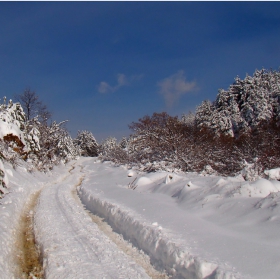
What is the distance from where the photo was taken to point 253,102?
4238 cm

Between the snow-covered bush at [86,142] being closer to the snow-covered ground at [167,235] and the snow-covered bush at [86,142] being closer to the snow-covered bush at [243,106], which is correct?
the snow-covered bush at [243,106]

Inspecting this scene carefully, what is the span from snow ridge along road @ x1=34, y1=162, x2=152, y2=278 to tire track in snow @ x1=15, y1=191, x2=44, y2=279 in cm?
18

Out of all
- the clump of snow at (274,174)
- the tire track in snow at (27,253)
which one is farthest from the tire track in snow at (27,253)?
the clump of snow at (274,174)

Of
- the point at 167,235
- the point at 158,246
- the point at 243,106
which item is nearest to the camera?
the point at 158,246

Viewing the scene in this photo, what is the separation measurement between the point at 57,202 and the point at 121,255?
24.7 feet

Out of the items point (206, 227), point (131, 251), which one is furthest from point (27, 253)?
point (206, 227)

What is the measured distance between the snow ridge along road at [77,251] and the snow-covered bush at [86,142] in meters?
75.0

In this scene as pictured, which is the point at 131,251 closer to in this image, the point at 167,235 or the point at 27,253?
the point at 167,235

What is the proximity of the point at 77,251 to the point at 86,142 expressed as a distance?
264 ft

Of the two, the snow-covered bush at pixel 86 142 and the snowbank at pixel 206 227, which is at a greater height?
the snow-covered bush at pixel 86 142

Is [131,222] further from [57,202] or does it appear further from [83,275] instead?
[57,202]

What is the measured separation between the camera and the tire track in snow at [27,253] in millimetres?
5762

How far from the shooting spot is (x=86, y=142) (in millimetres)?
85062

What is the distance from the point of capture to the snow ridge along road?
5574mm
